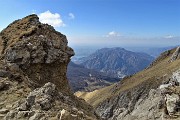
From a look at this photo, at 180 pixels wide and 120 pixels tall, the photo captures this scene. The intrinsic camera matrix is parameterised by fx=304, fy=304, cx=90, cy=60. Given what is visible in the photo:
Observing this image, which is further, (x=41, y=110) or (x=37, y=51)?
(x=37, y=51)

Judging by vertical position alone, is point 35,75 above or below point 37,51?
below

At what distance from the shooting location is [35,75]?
31.8 meters

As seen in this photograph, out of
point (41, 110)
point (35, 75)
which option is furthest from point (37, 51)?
point (41, 110)

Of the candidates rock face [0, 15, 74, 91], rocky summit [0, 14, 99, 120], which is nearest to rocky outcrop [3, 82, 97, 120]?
rocky summit [0, 14, 99, 120]

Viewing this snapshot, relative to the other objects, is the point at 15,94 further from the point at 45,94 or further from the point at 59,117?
the point at 59,117

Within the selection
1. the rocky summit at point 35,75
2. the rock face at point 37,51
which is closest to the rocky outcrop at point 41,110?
the rocky summit at point 35,75

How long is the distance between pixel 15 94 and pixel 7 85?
200 centimetres

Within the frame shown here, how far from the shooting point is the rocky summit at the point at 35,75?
18984 mm

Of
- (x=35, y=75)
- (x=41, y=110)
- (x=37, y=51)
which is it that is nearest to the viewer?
(x=41, y=110)

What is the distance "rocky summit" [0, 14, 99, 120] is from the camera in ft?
62.3

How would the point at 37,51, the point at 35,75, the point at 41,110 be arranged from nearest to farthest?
the point at 41,110 → the point at 35,75 → the point at 37,51

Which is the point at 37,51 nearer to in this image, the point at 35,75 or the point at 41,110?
the point at 35,75

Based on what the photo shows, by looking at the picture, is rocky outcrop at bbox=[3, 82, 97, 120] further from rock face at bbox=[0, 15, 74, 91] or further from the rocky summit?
rock face at bbox=[0, 15, 74, 91]

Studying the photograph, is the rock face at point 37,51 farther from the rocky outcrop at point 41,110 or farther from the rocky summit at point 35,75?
the rocky outcrop at point 41,110
